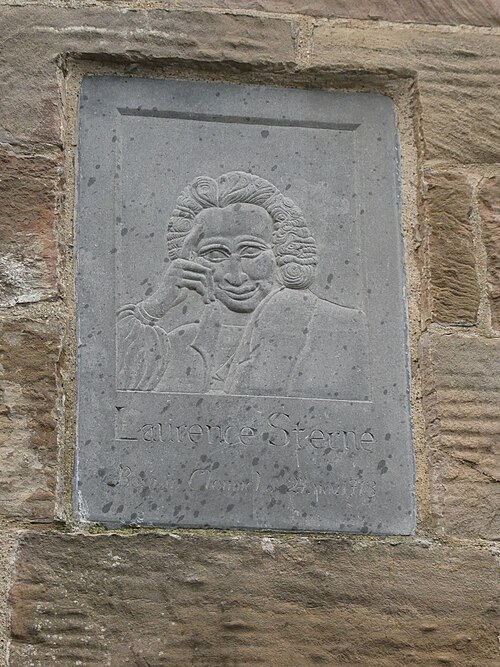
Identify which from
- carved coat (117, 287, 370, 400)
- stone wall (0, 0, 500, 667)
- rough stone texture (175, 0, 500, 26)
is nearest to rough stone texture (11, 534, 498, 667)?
stone wall (0, 0, 500, 667)

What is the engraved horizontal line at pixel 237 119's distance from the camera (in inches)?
135

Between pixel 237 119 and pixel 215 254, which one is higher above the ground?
pixel 237 119

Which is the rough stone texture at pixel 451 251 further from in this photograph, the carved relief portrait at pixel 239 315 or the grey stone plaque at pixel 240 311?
the carved relief portrait at pixel 239 315

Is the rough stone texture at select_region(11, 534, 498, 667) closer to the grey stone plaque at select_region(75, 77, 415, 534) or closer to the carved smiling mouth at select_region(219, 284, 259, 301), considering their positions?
the grey stone plaque at select_region(75, 77, 415, 534)

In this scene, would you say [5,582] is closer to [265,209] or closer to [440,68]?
[265,209]

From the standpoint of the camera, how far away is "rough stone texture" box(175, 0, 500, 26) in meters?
3.54

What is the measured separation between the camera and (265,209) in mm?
3377

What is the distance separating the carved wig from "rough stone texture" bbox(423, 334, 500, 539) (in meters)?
0.37

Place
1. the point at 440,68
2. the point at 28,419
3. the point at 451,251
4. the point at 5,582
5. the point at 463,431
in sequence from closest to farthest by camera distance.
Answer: the point at 5,582, the point at 28,419, the point at 463,431, the point at 451,251, the point at 440,68

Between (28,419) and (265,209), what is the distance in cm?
80

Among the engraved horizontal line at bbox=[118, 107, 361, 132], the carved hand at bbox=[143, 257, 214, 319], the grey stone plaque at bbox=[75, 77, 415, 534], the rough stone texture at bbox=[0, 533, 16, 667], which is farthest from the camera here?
the engraved horizontal line at bbox=[118, 107, 361, 132]

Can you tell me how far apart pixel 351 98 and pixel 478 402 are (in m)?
0.88

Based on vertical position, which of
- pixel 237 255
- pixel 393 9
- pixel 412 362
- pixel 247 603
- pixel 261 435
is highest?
pixel 393 9

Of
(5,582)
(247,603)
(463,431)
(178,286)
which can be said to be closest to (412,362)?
(463,431)
